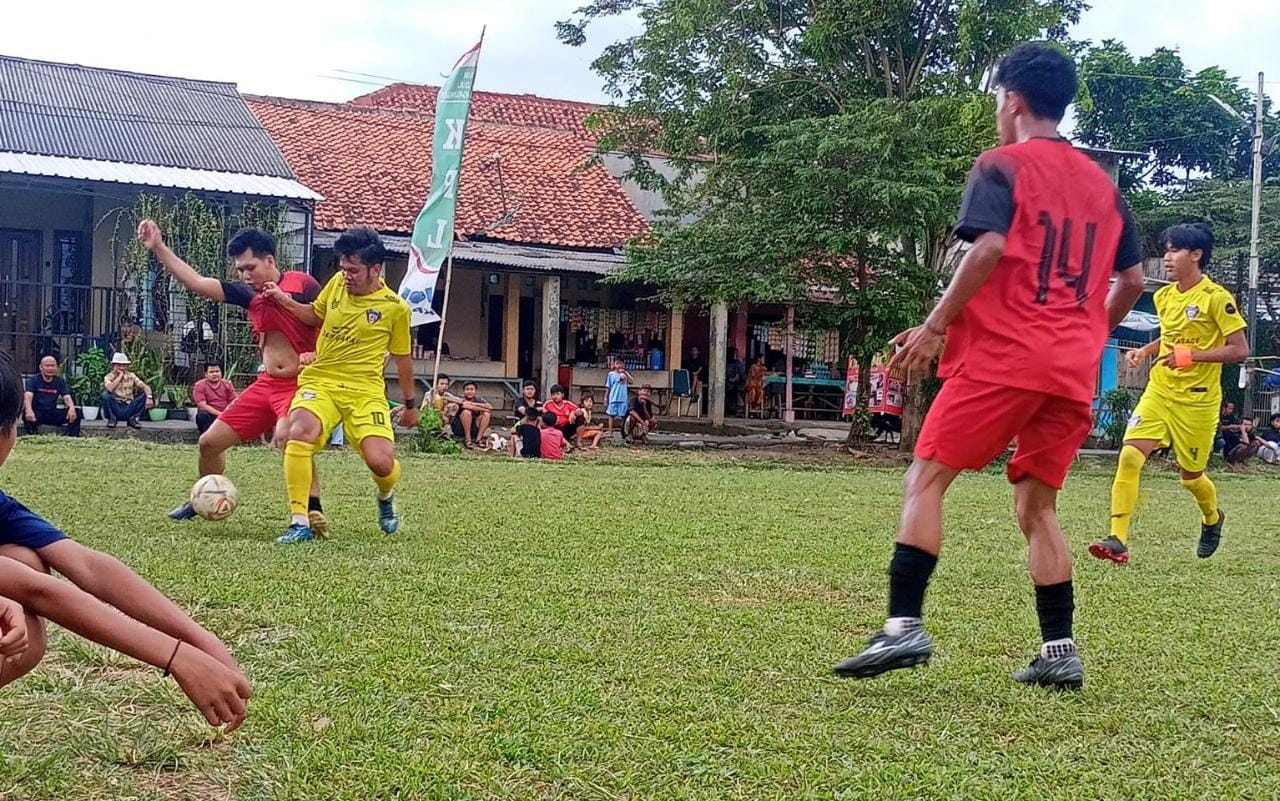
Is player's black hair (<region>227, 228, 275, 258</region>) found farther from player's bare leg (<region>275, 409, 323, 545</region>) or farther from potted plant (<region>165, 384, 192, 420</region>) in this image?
potted plant (<region>165, 384, 192, 420</region>)

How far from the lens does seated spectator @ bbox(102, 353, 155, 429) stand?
1577cm

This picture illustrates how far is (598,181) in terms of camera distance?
25.8 metres

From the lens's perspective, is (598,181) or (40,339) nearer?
(40,339)

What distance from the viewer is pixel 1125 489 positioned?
680cm

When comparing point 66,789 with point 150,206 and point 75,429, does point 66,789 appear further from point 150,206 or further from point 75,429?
point 150,206

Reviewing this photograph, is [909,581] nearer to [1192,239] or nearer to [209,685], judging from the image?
[209,685]

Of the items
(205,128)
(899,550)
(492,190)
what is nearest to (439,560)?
(899,550)

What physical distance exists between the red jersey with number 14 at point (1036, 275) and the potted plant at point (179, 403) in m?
14.5

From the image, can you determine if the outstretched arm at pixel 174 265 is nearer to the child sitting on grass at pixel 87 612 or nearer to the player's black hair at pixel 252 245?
the player's black hair at pixel 252 245

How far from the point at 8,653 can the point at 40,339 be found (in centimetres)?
1701

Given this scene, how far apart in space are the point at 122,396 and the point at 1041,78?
14.3m

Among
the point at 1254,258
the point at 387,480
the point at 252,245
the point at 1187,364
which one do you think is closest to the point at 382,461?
the point at 387,480

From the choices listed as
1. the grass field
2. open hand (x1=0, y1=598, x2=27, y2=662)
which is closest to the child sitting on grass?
open hand (x1=0, y1=598, x2=27, y2=662)

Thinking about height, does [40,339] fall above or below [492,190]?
below
